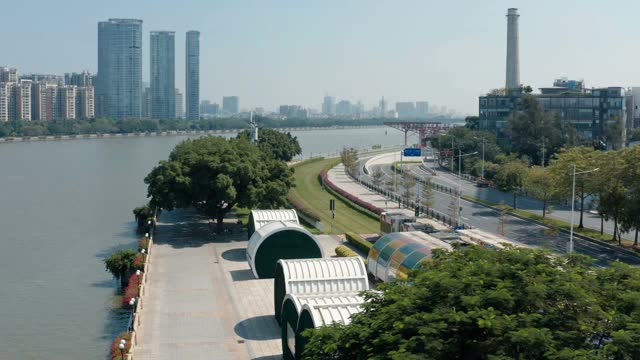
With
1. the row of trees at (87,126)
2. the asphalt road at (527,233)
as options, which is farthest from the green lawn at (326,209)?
the row of trees at (87,126)

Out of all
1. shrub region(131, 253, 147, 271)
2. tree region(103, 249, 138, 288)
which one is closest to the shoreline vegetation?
tree region(103, 249, 138, 288)

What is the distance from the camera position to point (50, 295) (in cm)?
2734

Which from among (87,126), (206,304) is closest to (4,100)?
(87,126)

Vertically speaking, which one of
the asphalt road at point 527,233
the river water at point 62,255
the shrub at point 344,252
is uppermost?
the shrub at point 344,252

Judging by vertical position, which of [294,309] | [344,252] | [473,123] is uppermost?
[473,123]

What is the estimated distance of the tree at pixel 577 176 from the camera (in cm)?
3565


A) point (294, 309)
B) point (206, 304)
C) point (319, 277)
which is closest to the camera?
point (294, 309)

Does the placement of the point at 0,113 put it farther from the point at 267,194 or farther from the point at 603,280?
the point at 603,280

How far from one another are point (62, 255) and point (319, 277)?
17.6 m

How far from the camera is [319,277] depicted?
2053cm

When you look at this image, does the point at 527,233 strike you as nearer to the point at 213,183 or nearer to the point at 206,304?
the point at 213,183

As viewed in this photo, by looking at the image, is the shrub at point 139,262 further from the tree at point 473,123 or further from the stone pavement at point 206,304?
the tree at point 473,123

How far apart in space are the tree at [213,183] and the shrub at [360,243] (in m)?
3.89

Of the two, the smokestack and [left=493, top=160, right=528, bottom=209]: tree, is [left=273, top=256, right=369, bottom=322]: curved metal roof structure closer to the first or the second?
[left=493, top=160, right=528, bottom=209]: tree
